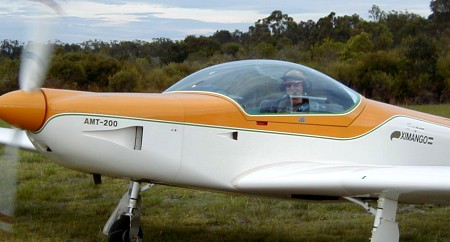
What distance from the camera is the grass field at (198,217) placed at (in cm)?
734

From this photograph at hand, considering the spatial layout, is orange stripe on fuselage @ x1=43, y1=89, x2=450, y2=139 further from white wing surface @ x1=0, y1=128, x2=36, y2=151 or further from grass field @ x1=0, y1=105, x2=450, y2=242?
grass field @ x1=0, y1=105, x2=450, y2=242

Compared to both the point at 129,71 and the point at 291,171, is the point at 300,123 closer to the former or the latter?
the point at 291,171

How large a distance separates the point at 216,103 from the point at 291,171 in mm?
888

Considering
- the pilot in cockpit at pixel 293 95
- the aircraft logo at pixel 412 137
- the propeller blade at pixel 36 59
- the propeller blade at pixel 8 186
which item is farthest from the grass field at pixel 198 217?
the propeller blade at pixel 36 59

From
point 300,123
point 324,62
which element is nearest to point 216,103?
point 300,123

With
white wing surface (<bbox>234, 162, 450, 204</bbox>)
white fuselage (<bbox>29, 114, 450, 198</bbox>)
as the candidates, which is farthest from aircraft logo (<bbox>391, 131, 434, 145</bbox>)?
white wing surface (<bbox>234, 162, 450, 204</bbox>)

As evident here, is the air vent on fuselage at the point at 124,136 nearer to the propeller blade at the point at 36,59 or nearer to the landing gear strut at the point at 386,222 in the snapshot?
the propeller blade at the point at 36,59

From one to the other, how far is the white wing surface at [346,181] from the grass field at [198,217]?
1322 mm

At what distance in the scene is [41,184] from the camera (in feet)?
33.6

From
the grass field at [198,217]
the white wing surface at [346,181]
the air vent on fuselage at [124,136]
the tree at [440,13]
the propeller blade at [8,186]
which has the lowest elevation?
the grass field at [198,217]

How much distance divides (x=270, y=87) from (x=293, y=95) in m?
0.23

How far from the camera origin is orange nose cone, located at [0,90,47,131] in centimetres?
545

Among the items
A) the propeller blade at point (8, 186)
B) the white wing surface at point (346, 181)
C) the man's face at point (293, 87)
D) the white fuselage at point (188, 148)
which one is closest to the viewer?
the white wing surface at point (346, 181)

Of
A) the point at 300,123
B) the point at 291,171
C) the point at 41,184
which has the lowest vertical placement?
the point at 41,184
